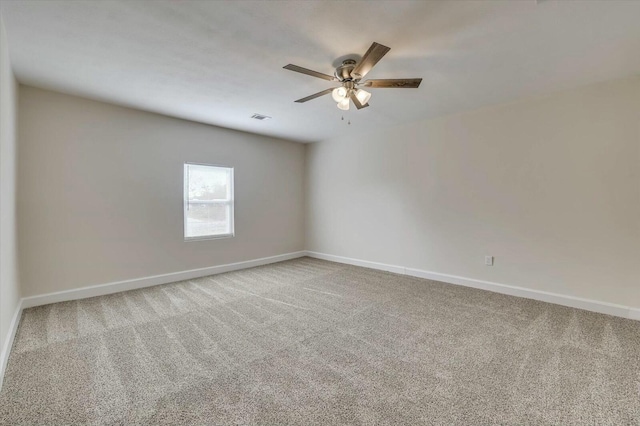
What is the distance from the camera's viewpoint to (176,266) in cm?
440

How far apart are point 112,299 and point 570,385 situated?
4585mm

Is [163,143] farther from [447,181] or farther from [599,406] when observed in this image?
[599,406]

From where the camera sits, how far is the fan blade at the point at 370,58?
1967mm

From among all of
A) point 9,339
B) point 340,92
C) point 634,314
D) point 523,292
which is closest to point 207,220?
point 9,339

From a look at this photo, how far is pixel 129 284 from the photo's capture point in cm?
393

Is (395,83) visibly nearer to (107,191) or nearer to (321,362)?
(321,362)

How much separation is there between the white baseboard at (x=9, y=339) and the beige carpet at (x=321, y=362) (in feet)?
0.16

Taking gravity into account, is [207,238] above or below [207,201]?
below

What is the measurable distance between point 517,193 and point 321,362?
10.6 feet

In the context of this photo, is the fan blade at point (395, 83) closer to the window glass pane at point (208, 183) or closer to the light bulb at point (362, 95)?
the light bulb at point (362, 95)

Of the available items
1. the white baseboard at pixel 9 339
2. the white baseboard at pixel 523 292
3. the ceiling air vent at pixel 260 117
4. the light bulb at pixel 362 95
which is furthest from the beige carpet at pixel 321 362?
the ceiling air vent at pixel 260 117

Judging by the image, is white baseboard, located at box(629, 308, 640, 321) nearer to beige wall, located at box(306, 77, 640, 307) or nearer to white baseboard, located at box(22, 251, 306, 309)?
beige wall, located at box(306, 77, 640, 307)

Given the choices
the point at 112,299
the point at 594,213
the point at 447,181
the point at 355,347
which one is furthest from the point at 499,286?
the point at 112,299

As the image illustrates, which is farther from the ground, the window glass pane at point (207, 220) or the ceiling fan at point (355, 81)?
the ceiling fan at point (355, 81)
